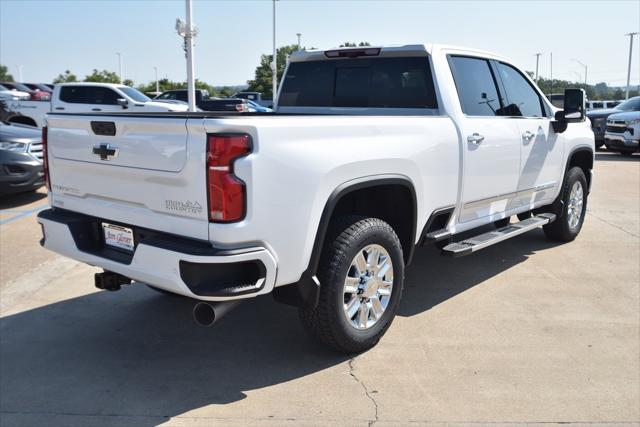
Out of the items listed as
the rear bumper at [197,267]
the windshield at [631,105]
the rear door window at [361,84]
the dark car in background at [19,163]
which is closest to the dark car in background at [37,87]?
the dark car in background at [19,163]

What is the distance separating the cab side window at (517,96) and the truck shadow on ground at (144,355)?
172cm

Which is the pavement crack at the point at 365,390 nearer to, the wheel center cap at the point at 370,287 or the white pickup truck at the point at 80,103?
the wheel center cap at the point at 370,287

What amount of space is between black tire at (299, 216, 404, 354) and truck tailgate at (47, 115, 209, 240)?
0.85 m

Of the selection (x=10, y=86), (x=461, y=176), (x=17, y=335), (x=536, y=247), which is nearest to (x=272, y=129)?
(x=461, y=176)

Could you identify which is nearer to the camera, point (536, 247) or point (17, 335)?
point (17, 335)

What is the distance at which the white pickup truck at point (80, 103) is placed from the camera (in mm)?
15820

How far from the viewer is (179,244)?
10.1 feet

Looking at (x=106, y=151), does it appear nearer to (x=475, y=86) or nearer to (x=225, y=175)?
(x=225, y=175)

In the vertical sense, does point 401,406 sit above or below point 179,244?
below

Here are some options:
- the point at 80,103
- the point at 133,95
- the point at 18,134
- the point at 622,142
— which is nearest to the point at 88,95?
the point at 80,103

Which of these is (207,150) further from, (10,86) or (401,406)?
(10,86)

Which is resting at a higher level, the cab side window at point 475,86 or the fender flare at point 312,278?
the cab side window at point 475,86

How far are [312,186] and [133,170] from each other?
99 cm

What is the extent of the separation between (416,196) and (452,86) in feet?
3.72
